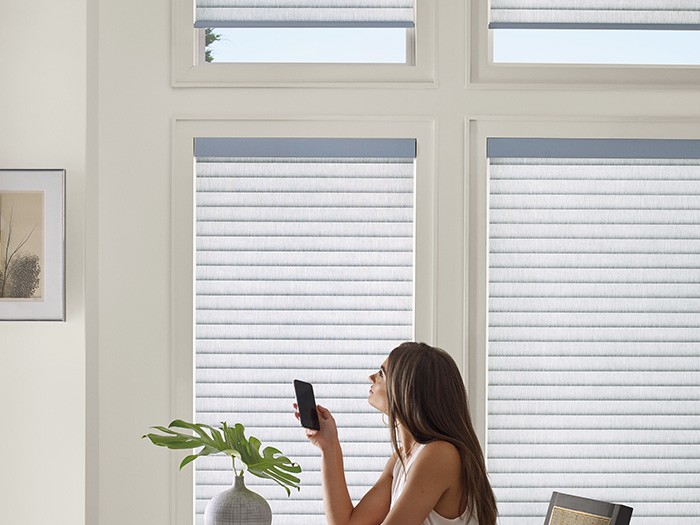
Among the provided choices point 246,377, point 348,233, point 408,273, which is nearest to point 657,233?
point 408,273

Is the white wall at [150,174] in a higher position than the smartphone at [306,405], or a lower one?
higher

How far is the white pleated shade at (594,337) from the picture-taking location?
298 centimetres


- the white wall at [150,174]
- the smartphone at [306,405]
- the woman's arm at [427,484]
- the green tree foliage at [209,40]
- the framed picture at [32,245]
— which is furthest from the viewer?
the green tree foliage at [209,40]

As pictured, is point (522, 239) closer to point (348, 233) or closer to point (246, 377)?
point (348, 233)

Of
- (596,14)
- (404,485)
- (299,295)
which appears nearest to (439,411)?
(404,485)

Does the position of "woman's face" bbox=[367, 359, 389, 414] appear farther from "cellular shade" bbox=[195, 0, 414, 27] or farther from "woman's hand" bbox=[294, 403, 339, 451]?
"cellular shade" bbox=[195, 0, 414, 27]

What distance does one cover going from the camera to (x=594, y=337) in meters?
3.00

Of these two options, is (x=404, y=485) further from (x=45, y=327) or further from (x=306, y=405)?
(x=45, y=327)

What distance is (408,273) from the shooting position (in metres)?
3.00

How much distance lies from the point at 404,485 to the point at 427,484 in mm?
94

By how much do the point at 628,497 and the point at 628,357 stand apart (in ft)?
1.48

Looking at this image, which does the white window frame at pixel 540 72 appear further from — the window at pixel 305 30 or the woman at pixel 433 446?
the woman at pixel 433 446

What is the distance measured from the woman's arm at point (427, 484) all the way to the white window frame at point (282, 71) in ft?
4.13

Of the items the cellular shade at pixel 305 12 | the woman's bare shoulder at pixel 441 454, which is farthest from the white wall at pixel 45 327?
the woman's bare shoulder at pixel 441 454
